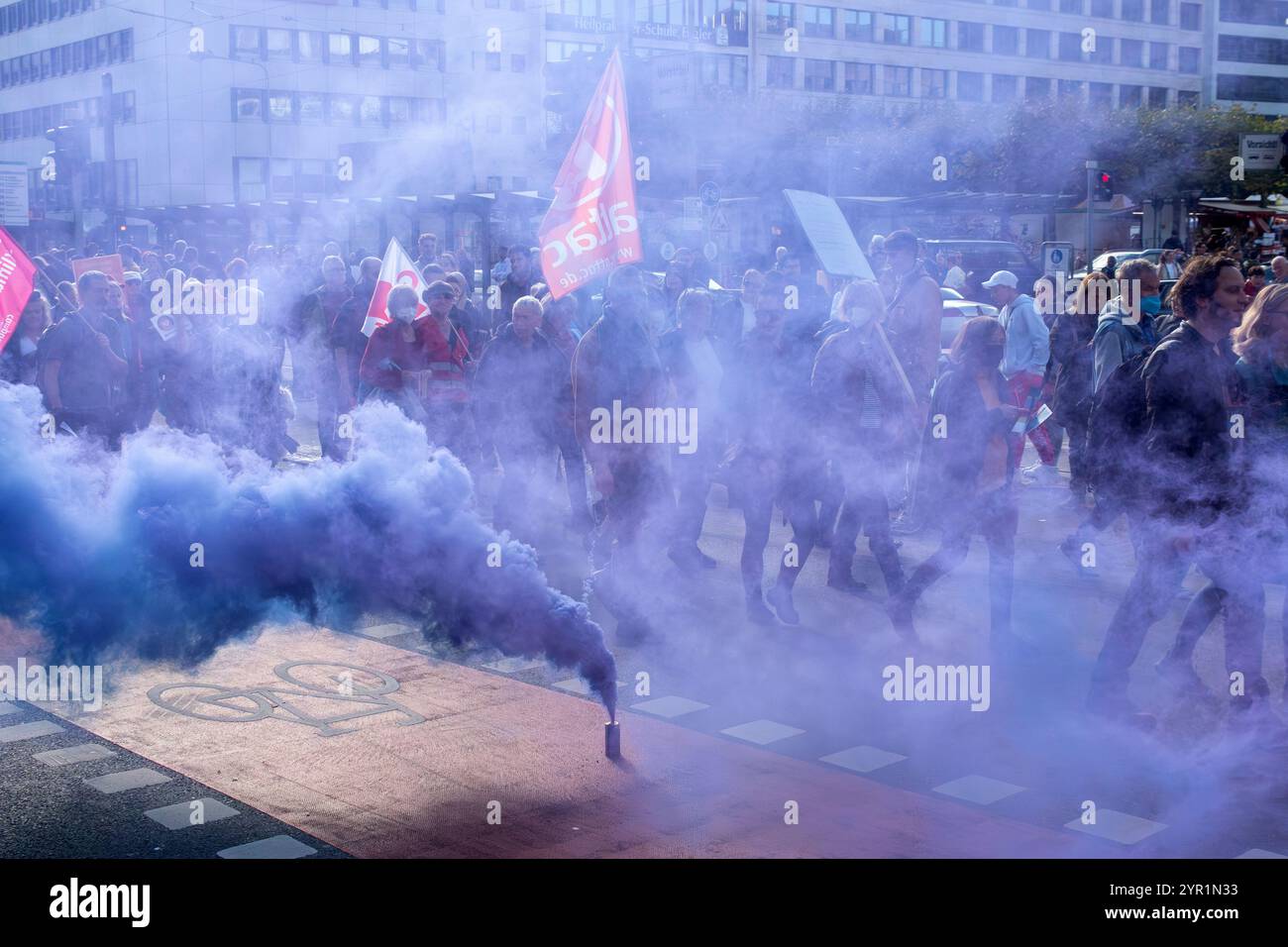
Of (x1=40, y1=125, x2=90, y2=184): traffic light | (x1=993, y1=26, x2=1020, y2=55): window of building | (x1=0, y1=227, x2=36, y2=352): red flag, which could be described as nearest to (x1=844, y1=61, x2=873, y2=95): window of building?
(x1=993, y1=26, x2=1020, y2=55): window of building

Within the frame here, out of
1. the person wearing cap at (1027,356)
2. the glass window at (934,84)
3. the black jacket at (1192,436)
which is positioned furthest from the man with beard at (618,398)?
the glass window at (934,84)

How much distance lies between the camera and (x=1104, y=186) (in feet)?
33.2

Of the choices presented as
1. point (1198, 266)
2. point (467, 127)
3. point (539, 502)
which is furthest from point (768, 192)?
point (1198, 266)

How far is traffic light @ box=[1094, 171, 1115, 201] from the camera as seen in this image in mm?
9755

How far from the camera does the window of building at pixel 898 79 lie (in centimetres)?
1421

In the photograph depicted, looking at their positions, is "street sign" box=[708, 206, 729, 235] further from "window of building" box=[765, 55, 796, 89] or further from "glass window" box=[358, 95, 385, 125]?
"glass window" box=[358, 95, 385, 125]

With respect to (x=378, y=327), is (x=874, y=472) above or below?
below

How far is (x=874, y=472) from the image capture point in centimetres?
733

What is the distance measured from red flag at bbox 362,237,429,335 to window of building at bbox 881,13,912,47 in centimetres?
693

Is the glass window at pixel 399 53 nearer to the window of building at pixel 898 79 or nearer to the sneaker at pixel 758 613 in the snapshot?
the window of building at pixel 898 79

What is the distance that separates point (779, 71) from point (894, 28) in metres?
2.50

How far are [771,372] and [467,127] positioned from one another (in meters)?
15.3

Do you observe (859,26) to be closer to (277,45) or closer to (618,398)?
(618,398)
